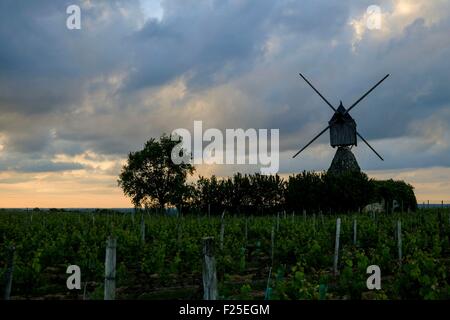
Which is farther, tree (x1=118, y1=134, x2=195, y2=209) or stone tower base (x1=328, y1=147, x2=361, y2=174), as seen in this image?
tree (x1=118, y1=134, x2=195, y2=209)

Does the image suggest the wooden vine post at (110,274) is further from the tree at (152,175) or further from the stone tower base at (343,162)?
the tree at (152,175)

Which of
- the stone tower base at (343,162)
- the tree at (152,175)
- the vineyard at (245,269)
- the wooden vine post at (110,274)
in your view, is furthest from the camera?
the tree at (152,175)

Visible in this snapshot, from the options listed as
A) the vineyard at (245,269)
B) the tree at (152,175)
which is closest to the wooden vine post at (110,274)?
the vineyard at (245,269)

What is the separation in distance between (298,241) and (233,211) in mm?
30682

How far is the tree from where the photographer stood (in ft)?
188

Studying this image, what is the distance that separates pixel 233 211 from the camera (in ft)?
165

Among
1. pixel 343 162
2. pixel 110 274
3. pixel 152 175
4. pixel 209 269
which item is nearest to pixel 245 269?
pixel 110 274

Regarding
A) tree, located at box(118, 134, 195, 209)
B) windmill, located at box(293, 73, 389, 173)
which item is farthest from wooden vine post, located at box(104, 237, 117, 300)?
tree, located at box(118, 134, 195, 209)

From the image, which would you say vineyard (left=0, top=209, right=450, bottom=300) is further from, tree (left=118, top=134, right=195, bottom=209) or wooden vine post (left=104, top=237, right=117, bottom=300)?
tree (left=118, top=134, right=195, bottom=209)

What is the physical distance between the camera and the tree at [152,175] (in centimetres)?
5719

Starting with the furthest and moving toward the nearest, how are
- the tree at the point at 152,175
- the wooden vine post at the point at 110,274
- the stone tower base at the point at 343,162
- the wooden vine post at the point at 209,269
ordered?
the tree at the point at 152,175 → the stone tower base at the point at 343,162 → the wooden vine post at the point at 110,274 → the wooden vine post at the point at 209,269

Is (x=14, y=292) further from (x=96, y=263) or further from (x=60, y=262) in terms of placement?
(x=60, y=262)

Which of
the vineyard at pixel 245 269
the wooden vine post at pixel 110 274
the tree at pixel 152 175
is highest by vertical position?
the tree at pixel 152 175
